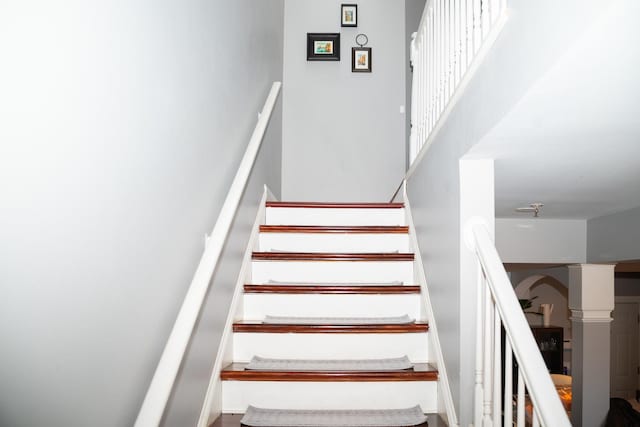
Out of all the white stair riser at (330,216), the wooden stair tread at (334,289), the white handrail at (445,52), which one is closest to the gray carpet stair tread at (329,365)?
the wooden stair tread at (334,289)

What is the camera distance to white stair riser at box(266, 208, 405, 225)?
3.57m

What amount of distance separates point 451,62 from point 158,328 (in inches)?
63.0

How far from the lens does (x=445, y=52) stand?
92.4 inches

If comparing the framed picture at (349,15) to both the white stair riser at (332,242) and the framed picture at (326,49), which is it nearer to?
the framed picture at (326,49)

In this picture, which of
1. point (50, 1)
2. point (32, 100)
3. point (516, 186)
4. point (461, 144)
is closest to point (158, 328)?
point (32, 100)

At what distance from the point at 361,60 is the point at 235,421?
12.2ft

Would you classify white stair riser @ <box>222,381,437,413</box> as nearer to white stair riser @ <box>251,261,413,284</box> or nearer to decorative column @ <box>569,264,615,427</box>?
white stair riser @ <box>251,261,413,284</box>

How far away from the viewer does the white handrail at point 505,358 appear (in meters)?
1.27

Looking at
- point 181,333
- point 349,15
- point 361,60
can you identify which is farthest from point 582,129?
point 349,15

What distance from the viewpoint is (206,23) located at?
6.88 feet

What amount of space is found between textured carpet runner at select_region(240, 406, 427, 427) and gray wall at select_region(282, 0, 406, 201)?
287cm

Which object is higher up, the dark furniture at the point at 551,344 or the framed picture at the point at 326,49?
the framed picture at the point at 326,49

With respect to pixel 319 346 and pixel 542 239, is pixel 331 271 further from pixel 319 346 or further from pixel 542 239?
pixel 542 239

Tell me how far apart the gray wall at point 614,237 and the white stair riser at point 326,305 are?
1.45m
